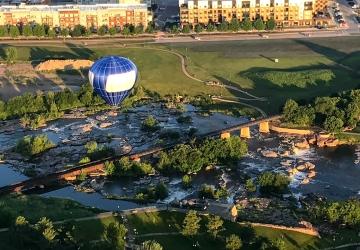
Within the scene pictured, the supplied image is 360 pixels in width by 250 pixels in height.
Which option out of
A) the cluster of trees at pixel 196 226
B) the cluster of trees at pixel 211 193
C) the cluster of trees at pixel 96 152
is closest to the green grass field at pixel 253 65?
the cluster of trees at pixel 96 152

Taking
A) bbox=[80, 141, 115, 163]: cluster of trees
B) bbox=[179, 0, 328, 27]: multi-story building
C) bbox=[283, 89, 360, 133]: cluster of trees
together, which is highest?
bbox=[179, 0, 328, 27]: multi-story building

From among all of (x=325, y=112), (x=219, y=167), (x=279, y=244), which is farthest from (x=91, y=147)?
(x=279, y=244)

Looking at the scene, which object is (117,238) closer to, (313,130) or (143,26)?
(313,130)

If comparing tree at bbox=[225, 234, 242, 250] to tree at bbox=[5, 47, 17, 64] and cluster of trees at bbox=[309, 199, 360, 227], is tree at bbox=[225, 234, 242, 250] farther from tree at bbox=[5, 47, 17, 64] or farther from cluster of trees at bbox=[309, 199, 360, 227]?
tree at bbox=[5, 47, 17, 64]

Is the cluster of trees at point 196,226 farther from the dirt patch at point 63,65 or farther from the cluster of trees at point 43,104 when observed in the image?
the dirt patch at point 63,65

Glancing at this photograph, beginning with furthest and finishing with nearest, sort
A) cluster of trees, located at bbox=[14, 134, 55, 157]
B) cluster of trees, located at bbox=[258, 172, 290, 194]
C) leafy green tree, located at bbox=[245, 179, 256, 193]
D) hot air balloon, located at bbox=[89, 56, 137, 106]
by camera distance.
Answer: hot air balloon, located at bbox=[89, 56, 137, 106]
cluster of trees, located at bbox=[14, 134, 55, 157]
leafy green tree, located at bbox=[245, 179, 256, 193]
cluster of trees, located at bbox=[258, 172, 290, 194]

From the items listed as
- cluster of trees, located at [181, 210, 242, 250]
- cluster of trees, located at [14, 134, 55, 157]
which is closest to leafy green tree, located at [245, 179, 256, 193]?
cluster of trees, located at [181, 210, 242, 250]

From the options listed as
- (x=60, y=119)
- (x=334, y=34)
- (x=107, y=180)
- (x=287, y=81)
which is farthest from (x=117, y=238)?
(x=334, y=34)
